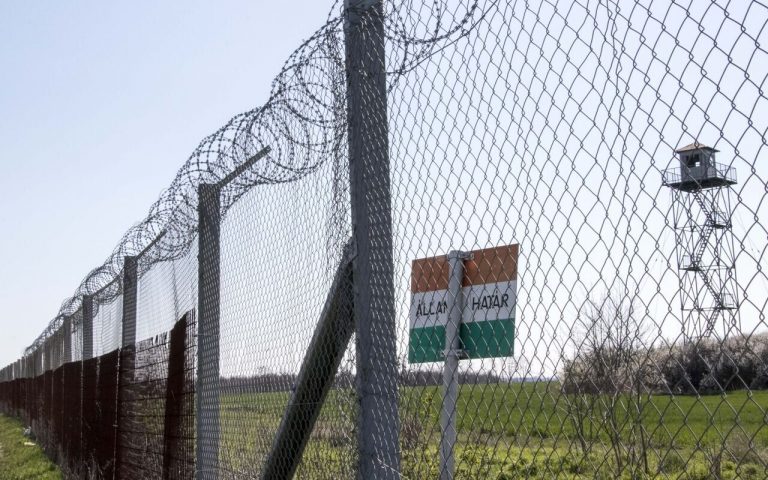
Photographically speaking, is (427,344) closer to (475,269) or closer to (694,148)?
(475,269)

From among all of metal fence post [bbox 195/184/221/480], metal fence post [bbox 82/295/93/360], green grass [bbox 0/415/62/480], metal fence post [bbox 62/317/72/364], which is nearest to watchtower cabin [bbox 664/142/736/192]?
metal fence post [bbox 195/184/221/480]

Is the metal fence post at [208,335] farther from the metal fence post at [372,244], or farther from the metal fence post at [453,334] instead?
the metal fence post at [453,334]

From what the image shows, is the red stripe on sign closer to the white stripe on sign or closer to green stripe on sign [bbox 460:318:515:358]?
the white stripe on sign

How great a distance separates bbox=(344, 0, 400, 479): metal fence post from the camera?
321 cm

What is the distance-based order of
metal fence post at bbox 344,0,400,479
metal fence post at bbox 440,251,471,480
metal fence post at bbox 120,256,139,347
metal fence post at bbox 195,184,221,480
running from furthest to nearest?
metal fence post at bbox 120,256,139,347
metal fence post at bbox 195,184,221,480
metal fence post at bbox 344,0,400,479
metal fence post at bbox 440,251,471,480

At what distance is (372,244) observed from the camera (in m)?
3.37

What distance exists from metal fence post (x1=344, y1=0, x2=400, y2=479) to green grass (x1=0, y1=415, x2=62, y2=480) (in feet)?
34.1

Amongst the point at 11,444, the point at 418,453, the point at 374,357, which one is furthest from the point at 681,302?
the point at 11,444

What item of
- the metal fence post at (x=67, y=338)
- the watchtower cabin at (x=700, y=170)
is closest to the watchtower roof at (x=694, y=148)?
the watchtower cabin at (x=700, y=170)

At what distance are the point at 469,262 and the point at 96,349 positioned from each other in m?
10.8

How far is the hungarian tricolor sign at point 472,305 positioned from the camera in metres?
2.47

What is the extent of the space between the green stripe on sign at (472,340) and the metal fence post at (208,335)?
8.79 ft

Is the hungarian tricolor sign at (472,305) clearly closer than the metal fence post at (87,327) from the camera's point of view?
Yes

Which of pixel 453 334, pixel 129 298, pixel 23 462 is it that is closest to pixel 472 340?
pixel 453 334
